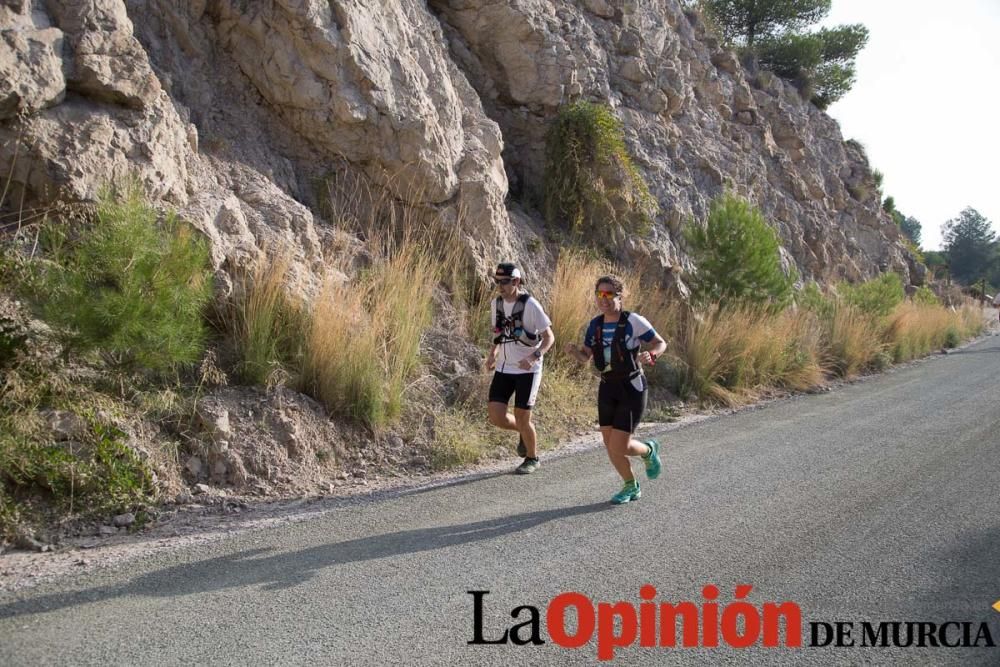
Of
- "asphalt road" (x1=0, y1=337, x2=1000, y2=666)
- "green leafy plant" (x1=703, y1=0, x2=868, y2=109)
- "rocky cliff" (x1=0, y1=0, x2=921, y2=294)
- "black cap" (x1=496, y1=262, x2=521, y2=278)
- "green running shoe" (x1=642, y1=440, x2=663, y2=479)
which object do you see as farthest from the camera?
"green leafy plant" (x1=703, y1=0, x2=868, y2=109)

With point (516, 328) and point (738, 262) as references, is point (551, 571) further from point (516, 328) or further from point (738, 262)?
point (738, 262)

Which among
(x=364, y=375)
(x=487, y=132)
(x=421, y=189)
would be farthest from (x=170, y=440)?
(x=487, y=132)

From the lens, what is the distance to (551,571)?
3.85 meters

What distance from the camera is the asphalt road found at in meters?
3.02

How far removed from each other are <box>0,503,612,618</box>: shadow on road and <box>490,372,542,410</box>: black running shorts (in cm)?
146

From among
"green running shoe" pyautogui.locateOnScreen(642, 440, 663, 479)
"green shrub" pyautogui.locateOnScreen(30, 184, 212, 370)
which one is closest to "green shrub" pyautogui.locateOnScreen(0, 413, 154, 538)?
"green shrub" pyautogui.locateOnScreen(30, 184, 212, 370)

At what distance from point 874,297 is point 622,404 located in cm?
1519

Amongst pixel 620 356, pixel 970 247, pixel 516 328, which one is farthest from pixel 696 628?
pixel 970 247

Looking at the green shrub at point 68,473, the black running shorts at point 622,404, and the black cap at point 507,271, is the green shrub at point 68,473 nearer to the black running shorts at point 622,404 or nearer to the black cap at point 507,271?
the black cap at point 507,271

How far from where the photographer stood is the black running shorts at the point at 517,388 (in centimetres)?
611

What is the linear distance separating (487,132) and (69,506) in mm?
8754

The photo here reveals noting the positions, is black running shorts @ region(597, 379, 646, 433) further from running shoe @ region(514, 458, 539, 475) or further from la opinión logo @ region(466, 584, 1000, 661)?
la opinión logo @ region(466, 584, 1000, 661)

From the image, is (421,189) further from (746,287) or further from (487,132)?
(746,287)

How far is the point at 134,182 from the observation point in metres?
5.93
